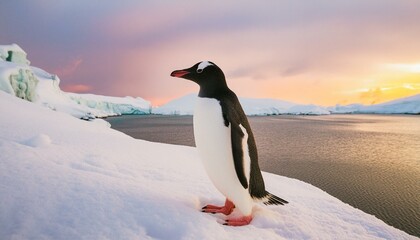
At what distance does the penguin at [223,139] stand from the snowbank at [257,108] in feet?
332

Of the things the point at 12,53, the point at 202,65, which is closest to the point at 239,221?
the point at 202,65

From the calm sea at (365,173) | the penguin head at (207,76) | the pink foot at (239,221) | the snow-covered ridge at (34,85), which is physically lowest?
the calm sea at (365,173)

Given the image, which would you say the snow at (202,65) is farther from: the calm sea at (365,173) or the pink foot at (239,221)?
the calm sea at (365,173)

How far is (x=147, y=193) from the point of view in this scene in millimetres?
2508

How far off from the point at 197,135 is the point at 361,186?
12238 mm

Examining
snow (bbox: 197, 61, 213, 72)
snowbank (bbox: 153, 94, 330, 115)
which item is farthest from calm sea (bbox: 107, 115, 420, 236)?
snowbank (bbox: 153, 94, 330, 115)

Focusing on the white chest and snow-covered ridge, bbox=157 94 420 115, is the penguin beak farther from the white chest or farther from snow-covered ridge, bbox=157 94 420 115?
snow-covered ridge, bbox=157 94 420 115

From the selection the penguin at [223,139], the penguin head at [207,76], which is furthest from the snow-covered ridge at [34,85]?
the penguin at [223,139]

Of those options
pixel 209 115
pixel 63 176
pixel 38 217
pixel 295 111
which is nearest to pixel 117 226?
pixel 38 217

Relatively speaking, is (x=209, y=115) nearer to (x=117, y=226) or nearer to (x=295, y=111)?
(x=117, y=226)

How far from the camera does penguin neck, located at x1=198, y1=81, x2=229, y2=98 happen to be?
242cm

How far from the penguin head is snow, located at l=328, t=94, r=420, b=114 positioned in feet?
404

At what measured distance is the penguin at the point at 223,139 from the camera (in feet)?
7.69

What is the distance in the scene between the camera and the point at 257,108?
108 meters
